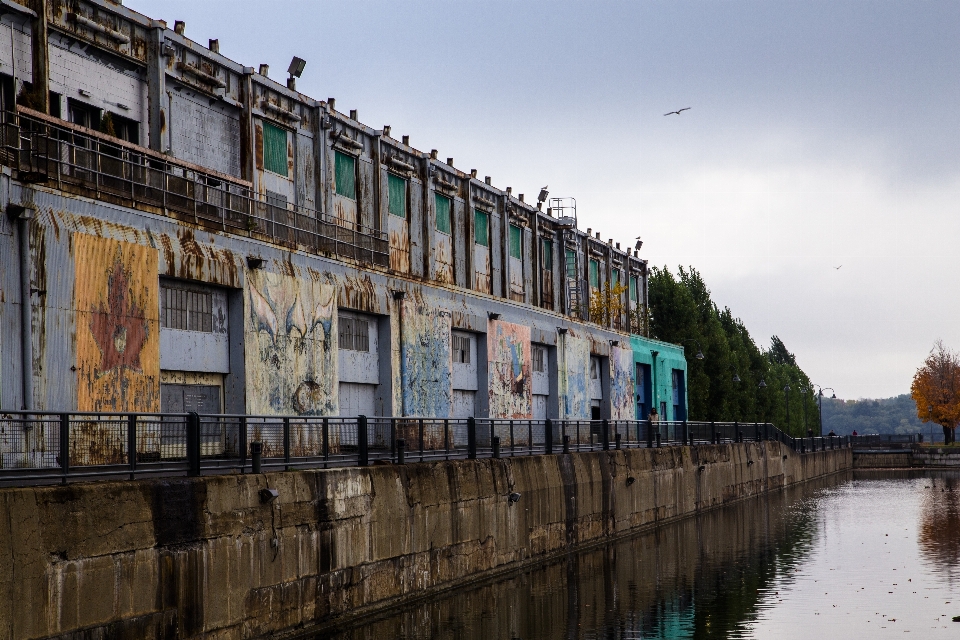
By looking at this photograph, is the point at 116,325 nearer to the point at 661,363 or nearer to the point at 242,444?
the point at 242,444

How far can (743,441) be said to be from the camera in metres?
55.3

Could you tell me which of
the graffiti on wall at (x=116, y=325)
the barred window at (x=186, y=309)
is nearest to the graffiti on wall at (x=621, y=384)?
the barred window at (x=186, y=309)

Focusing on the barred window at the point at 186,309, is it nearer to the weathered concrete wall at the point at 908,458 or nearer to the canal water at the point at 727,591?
the canal water at the point at 727,591

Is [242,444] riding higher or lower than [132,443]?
lower

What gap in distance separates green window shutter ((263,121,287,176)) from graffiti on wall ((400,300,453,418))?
18.5 ft

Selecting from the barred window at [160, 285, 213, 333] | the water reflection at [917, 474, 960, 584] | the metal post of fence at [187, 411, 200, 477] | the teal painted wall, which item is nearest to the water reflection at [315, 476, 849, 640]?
the water reflection at [917, 474, 960, 584]

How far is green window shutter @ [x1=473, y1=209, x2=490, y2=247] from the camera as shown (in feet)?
155

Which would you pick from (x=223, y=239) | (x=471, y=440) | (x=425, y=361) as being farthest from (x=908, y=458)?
(x=223, y=239)

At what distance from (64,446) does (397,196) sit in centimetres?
2689

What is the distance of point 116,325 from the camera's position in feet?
73.4

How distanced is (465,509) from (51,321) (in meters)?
9.55

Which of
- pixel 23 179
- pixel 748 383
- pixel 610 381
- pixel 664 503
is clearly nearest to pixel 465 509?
pixel 23 179

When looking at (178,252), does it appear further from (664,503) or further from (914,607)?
(664,503)

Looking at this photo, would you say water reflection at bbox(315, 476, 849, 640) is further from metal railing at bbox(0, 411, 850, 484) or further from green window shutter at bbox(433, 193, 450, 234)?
green window shutter at bbox(433, 193, 450, 234)
